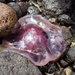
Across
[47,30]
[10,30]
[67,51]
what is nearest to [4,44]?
[10,30]

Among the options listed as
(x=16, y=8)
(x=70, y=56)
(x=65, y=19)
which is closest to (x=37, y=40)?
(x=70, y=56)

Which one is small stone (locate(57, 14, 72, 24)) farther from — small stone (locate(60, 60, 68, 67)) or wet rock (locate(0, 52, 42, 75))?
wet rock (locate(0, 52, 42, 75))

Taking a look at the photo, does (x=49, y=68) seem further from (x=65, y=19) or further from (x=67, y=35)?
(x=65, y=19)

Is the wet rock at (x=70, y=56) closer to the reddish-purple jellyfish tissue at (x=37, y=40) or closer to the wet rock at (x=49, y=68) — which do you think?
the reddish-purple jellyfish tissue at (x=37, y=40)

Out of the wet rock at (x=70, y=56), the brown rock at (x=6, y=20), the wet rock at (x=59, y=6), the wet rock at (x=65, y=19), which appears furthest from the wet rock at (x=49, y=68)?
the wet rock at (x=59, y=6)

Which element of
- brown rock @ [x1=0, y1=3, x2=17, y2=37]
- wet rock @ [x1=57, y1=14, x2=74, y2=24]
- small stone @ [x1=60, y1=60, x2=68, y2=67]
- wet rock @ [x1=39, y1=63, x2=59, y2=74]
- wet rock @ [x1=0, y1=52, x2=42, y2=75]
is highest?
brown rock @ [x1=0, y1=3, x2=17, y2=37]

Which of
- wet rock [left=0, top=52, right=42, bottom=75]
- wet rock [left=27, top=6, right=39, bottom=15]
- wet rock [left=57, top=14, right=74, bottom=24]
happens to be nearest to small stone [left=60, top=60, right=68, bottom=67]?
wet rock [left=0, top=52, right=42, bottom=75]

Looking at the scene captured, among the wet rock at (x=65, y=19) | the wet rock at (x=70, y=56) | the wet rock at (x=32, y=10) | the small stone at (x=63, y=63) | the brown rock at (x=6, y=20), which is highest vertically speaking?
the brown rock at (x=6, y=20)

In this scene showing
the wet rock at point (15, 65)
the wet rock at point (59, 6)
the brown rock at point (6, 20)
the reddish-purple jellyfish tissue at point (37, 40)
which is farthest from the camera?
the wet rock at point (59, 6)
